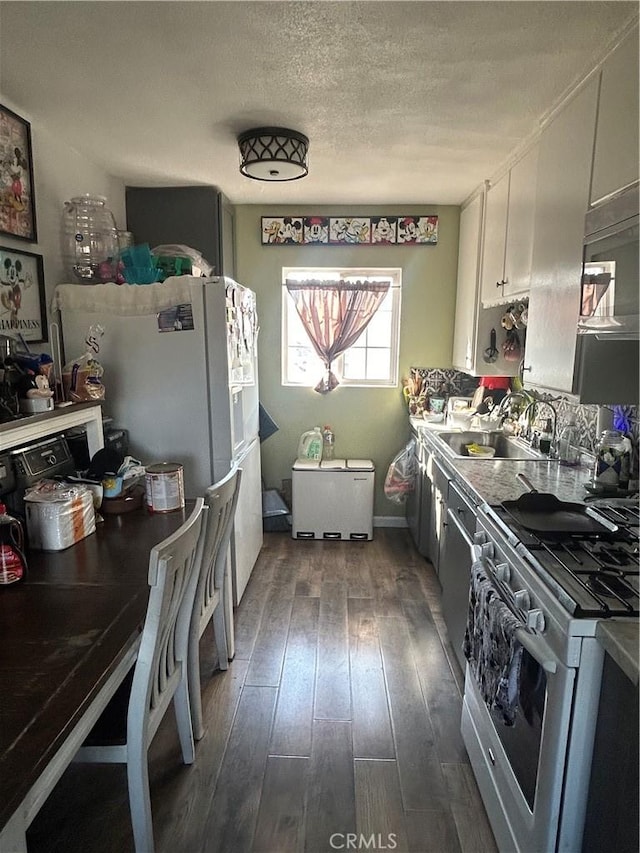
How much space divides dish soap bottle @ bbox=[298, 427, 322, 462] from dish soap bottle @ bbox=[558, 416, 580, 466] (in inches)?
68.7

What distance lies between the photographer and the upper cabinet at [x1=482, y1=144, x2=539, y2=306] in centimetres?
226

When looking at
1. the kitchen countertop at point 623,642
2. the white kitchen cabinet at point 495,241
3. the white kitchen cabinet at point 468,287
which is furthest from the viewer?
the white kitchen cabinet at point 468,287

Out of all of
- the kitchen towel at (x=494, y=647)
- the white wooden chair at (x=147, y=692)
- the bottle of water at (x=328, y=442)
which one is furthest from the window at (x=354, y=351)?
Answer: the white wooden chair at (x=147, y=692)

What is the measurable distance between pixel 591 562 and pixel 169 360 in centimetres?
193

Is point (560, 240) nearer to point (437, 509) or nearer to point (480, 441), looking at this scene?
point (480, 441)

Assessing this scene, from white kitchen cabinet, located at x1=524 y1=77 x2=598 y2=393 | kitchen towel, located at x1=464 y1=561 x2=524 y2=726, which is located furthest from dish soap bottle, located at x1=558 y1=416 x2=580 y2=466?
kitchen towel, located at x1=464 y1=561 x2=524 y2=726

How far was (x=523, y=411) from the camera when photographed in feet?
9.77

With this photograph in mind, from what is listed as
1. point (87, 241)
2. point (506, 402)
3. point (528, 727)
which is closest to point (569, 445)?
point (506, 402)

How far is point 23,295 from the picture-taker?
84.9 inches

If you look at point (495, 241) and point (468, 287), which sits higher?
point (495, 241)

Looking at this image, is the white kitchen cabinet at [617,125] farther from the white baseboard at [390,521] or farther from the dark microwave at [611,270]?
the white baseboard at [390,521]

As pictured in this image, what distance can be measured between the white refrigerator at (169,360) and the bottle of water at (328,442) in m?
1.37

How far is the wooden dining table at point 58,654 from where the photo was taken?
806 mm

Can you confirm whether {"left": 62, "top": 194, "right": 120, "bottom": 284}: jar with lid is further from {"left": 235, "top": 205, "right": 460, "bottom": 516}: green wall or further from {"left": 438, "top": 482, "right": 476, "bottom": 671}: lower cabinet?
{"left": 438, "top": 482, "right": 476, "bottom": 671}: lower cabinet
